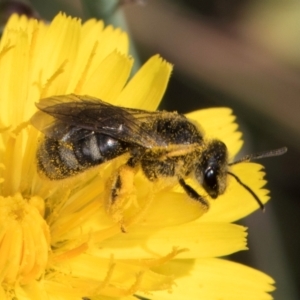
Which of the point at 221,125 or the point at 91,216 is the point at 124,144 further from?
the point at 221,125

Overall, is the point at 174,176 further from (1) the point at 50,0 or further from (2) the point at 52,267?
(1) the point at 50,0

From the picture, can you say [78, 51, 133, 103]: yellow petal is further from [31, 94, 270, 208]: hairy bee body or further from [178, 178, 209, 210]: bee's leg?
[178, 178, 209, 210]: bee's leg

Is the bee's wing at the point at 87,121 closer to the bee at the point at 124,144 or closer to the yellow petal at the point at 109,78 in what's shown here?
the bee at the point at 124,144

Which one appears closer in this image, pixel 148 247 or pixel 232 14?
pixel 148 247

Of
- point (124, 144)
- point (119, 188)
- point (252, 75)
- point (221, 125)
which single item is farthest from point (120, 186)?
point (252, 75)

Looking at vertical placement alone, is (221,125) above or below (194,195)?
above

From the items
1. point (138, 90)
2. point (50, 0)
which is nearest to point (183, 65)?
point (50, 0)

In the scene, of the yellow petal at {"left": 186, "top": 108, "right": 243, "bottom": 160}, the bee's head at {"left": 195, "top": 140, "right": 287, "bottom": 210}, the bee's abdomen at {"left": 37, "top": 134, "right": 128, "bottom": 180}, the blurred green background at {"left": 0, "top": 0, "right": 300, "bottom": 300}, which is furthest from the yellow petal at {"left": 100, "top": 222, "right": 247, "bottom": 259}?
the blurred green background at {"left": 0, "top": 0, "right": 300, "bottom": 300}

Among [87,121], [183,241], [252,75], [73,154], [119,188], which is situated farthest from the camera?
[252,75]
